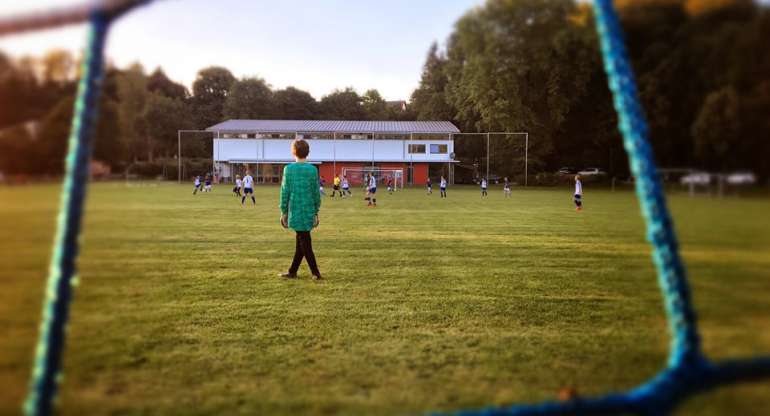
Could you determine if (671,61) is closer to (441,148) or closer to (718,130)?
(718,130)

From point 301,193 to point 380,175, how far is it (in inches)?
1345

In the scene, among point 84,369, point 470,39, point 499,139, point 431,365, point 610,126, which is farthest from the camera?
point 499,139

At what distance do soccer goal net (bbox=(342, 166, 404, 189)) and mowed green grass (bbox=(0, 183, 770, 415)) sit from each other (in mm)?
27699

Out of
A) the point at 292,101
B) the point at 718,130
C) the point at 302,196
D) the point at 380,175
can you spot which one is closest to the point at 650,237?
the point at 718,130

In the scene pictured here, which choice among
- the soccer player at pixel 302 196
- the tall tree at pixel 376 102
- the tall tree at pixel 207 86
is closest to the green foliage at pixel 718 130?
the tall tree at pixel 376 102

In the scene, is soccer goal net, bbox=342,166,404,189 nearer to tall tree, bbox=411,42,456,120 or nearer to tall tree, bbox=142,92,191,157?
tall tree, bbox=411,42,456,120

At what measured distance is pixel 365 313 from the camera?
16.2 feet

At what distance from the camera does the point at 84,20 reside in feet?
3.34

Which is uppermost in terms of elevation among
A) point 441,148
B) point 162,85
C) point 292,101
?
point 292,101

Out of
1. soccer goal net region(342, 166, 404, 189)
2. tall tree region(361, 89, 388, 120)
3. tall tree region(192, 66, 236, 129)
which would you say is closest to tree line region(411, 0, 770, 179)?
tall tree region(361, 89, 388, 120)

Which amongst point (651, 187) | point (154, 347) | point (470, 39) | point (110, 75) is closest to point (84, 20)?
point (110, 75)

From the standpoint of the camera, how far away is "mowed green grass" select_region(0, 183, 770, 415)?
1.03 metres

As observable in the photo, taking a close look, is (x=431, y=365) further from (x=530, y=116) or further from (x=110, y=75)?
(x=110, y=75)

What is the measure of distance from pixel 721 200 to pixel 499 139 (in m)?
3.75
